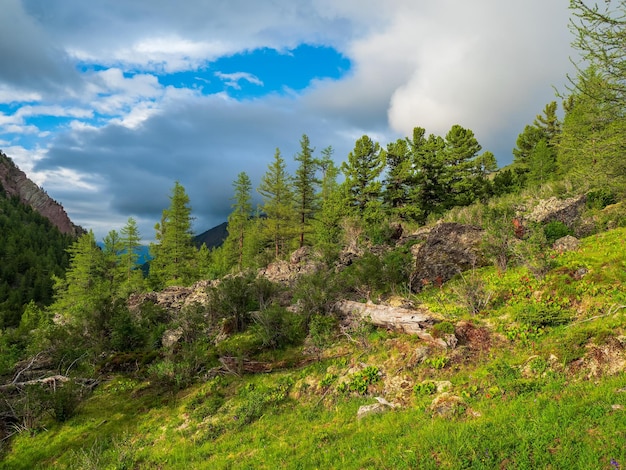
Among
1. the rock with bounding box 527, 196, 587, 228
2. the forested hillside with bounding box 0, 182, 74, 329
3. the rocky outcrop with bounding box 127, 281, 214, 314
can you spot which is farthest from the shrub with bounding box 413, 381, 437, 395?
the forested hillside with bounding box 0, 182, 74, 329

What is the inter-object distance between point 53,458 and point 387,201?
33568mm

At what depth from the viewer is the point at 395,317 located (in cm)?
1150

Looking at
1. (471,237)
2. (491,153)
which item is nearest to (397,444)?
(471,237)

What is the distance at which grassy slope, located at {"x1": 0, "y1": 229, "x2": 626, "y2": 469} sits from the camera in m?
5.38

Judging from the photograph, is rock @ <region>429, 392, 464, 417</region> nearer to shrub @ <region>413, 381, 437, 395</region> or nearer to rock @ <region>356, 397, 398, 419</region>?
shrub @ <region>413, 381, 437, 395</region>

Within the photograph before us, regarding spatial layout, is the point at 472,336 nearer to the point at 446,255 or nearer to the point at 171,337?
the point at 446,255

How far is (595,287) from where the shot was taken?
970 cm

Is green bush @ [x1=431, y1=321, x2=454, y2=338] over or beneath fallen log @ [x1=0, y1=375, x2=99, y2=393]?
over

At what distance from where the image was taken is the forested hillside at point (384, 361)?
6050 millimetres

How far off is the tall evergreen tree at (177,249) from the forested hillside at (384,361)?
49.5ft

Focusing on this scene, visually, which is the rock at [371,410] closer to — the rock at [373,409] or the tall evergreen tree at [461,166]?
the rock at [373,409]

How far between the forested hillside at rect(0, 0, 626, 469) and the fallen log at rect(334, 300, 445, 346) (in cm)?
7

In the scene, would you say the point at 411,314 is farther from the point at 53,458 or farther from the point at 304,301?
the point at 53,458

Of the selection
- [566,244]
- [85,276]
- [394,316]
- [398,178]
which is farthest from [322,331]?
[85,276]
